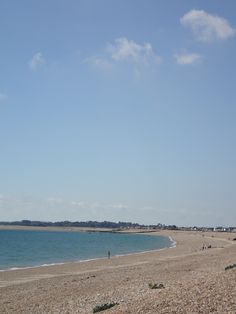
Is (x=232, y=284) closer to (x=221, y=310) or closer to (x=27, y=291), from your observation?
(x=221, y=310)

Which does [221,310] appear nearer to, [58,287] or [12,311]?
[12,311]

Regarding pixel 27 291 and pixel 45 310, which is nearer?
pixel 45 310

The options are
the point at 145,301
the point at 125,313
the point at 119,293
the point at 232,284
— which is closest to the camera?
the point at 125,313

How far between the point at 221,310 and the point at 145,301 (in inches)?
99.4

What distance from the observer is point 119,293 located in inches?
819

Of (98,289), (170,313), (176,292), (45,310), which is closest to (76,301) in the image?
(45,310)

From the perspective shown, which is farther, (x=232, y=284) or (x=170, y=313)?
(x=232, y=284)

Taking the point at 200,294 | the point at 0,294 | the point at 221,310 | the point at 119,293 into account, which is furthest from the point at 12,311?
the point at 221,310

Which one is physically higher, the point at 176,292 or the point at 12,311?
the point at 176,292

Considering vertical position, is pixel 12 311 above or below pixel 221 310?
below

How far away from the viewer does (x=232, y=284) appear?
49.0ft

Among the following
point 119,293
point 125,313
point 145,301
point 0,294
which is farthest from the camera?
point 0,294

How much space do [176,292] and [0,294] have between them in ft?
49.3

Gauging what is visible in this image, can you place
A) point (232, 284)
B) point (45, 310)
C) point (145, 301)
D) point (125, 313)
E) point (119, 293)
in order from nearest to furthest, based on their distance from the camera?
point (125, 313) → point (145, 301) → point (232, 284) → point (45, 310) → point (119, 293)
